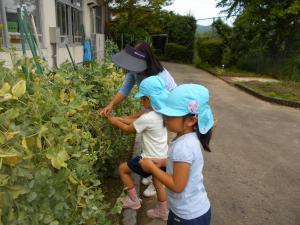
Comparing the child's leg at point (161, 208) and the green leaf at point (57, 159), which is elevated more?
the green leaf at point (57, 159)

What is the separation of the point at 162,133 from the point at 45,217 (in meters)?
1.50

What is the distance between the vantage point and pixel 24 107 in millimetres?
1520

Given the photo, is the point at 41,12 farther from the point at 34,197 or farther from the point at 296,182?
the point at 34,197

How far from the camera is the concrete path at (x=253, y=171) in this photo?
129 inches

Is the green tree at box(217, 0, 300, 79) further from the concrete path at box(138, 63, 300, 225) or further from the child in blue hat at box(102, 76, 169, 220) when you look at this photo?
the child in blue hat at box(102, 76, 169, 220)

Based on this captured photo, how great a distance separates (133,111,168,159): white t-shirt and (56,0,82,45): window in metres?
7.20

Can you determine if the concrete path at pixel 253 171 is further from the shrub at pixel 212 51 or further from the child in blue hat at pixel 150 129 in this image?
the shrub at pixel 212 51

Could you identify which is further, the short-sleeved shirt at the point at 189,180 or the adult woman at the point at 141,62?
the adult woman at the point at 141,62

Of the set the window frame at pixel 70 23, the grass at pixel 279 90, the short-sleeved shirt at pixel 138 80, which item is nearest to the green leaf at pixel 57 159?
Result: the short-sleeved shirt at pixel 138 80

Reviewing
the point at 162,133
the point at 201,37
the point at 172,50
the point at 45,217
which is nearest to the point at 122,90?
the point at 162,133

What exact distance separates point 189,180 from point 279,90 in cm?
973

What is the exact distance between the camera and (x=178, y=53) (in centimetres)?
2423

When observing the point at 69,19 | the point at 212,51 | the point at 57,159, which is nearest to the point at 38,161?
the point at 57,159

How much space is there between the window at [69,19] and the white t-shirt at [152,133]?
7.20 metres
